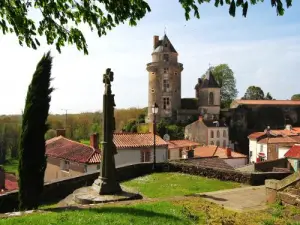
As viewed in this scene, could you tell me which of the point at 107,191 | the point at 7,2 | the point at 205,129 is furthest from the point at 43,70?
the point at 205,129

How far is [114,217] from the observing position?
26.5ft

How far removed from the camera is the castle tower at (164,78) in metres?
65.2

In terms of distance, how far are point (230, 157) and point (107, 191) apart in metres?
30.5

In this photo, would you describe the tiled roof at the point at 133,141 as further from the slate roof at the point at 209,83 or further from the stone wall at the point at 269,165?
the slate roof at the point at 209,83

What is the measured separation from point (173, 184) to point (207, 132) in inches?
1747

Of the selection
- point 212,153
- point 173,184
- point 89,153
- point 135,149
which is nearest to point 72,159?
point 89,153

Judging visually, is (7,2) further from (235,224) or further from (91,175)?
(91,175)

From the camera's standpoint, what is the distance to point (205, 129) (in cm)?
5944

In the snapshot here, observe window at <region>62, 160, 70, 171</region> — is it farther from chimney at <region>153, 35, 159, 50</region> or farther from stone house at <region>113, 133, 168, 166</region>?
chimney at <region>153, 35, 159, 50</region>

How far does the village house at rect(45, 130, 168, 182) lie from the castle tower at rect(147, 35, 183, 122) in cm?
3505

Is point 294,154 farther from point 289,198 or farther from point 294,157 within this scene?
point 289,198

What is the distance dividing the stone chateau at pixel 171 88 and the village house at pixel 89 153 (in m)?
35.2

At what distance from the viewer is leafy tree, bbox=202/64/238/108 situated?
83.4 m

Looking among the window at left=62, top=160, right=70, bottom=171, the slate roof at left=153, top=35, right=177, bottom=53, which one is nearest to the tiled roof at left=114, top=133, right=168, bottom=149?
the window at left=62, top=160, right=70, bottom=171
